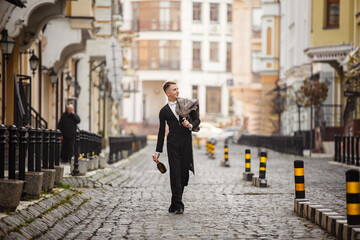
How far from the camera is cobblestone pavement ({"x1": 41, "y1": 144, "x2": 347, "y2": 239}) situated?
9.36m

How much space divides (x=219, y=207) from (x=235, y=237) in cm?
347

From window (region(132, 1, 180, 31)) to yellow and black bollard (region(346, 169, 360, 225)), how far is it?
80100 millimetres

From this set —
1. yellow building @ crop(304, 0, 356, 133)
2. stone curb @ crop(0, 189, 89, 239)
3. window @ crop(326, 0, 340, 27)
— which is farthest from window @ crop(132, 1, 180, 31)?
stone curb @ crop(0, 189, 89, 239)

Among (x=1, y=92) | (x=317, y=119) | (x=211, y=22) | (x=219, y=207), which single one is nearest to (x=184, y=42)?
(x=211, y=22)

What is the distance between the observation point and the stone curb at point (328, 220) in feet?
26.6

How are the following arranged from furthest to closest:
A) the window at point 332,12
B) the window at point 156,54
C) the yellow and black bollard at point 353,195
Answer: the window at point 156,54 → the window at point 332,12 → the yellow and black bollard at point 353,195

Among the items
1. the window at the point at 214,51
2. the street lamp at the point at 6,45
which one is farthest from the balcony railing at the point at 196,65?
the street lamp at the point at 6,45

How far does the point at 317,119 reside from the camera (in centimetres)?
4259

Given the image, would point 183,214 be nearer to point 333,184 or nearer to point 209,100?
point 333,184

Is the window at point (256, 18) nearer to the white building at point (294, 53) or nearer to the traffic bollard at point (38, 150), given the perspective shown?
the white building at point (294, 53)

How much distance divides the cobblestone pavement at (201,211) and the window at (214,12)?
7219 centimetres

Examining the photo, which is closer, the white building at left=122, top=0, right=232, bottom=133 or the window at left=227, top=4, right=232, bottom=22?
the white building at left=122, top=0, right=232, bottom=133

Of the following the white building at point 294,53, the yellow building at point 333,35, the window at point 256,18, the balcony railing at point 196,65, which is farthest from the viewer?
the balcony railing at point 196,65

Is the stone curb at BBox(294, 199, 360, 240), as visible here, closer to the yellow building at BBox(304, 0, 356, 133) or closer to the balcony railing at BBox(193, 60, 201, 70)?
the yellow building at BBox(304, 0, 356, 133)
